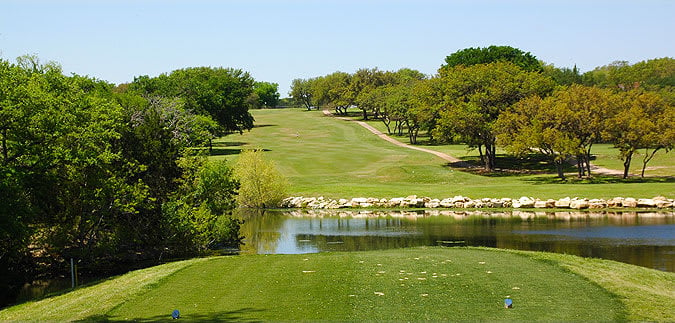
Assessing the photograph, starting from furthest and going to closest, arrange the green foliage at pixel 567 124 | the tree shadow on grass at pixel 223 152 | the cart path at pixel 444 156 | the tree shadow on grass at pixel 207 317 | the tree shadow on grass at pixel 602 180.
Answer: the tree shadow on grass at pixel 223 152 < the cart path at pixel 444 156 < the green foliage at pixel 567 124 < the tree shadow on grass at pixel 602 180 < the tree shadow on grass at pixel 207 317

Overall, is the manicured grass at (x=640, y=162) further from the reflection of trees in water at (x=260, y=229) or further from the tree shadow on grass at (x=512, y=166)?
the reflection of trees in water at (x=260, y=229)

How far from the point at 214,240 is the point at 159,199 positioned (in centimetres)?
357

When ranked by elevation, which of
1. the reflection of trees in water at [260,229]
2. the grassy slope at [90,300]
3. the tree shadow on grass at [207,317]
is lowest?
the reflection of trees in water at [260,229]

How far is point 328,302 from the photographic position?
16.4m

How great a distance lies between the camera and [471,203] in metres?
53.5

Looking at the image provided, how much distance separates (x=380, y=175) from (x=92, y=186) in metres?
44.7

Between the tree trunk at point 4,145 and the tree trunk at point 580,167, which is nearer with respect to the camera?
the tree trunk at point 4,145

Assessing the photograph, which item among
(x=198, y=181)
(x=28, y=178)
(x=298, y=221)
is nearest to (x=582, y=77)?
(x=298, y=221)

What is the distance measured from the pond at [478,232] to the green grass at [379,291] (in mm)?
8257

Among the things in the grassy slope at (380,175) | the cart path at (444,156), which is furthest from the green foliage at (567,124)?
the cart path at (444,156)

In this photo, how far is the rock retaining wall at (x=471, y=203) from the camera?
49219mm

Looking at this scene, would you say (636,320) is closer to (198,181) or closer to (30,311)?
(30,311)

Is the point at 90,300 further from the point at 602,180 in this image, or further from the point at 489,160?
the point at 489,160

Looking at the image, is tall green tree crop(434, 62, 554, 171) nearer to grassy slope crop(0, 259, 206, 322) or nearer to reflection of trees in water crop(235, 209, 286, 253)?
reflection of trees in water crop(235, 209, 286, 253)
